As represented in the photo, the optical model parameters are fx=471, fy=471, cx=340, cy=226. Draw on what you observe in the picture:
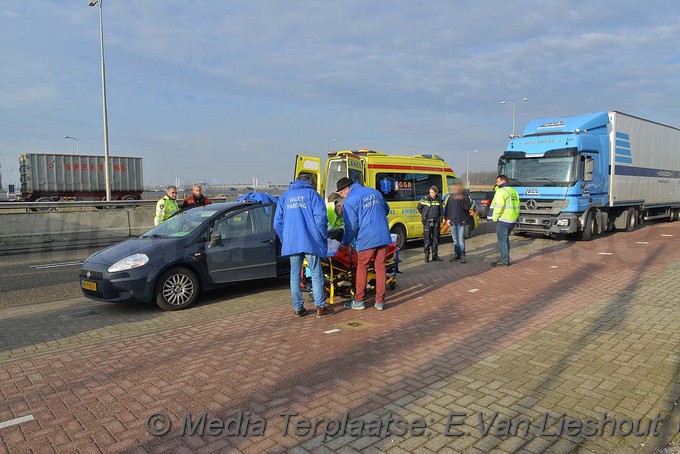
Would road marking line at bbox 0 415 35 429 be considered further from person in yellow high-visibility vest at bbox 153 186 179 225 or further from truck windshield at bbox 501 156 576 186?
truck windshield at bbox 501 156 576 186

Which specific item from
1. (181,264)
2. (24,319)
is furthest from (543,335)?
(24,319)

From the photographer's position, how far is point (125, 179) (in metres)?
30.3

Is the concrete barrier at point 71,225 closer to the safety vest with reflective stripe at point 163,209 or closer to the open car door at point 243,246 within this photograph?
the safety vest with reflective stripe at point 163,209

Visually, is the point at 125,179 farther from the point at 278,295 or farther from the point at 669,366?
the point at 669,366

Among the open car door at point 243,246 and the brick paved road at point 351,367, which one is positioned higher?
the open car door at point 243,246

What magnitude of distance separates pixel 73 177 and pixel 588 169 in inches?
1089

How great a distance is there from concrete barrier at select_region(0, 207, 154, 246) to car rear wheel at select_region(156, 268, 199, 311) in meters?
10.1

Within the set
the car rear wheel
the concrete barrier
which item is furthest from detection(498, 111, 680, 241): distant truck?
the concrete barrier

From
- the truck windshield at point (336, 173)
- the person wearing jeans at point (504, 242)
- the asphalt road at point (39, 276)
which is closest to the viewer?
the asphalt road at point (39, 276)

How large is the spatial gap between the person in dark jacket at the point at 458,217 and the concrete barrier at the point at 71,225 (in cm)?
1142

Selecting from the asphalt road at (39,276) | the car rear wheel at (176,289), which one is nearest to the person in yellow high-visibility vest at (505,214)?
the car rear wheel at (176,289)

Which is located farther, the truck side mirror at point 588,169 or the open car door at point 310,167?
the truck side mirror at point 588,169

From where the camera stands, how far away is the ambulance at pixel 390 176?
11854 millimetres

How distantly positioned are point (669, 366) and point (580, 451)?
1.98 m
